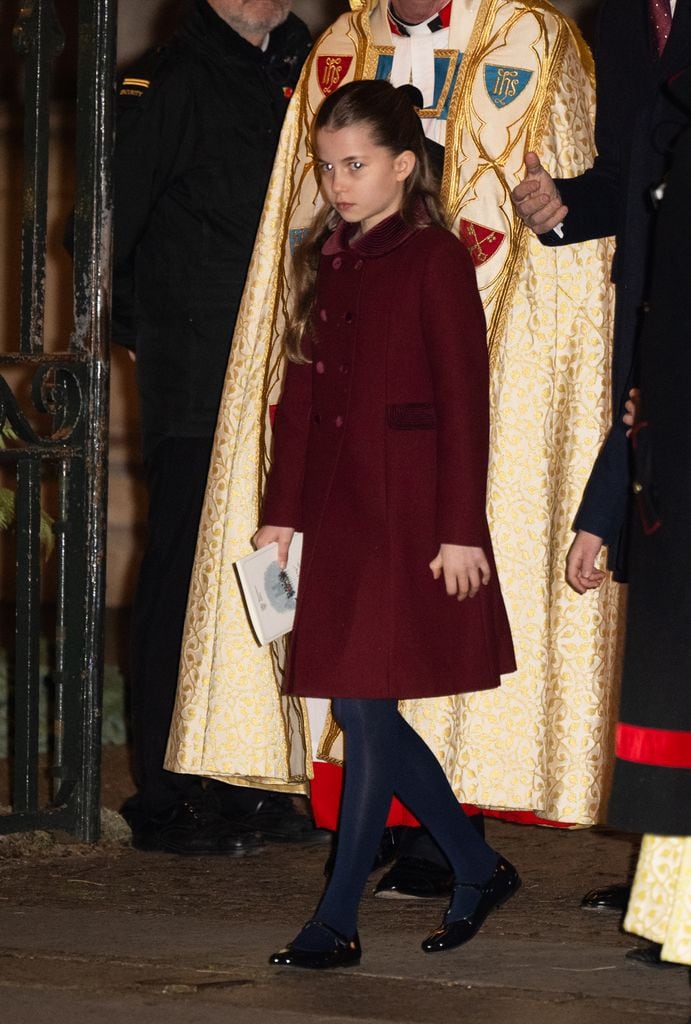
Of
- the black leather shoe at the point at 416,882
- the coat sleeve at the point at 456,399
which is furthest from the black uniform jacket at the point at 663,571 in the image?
the black leather shoe at the point at 416,882

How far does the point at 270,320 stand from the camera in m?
3.99

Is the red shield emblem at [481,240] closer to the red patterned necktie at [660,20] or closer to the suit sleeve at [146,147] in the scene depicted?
the red patterned necktie at [660,20]

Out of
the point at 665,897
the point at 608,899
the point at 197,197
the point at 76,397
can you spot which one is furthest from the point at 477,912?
the point at 197,197

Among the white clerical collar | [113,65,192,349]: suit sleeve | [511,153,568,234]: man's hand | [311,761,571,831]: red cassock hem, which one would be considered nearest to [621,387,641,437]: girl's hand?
[511,153,568,234]: man's hand

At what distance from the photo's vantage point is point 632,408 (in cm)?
299

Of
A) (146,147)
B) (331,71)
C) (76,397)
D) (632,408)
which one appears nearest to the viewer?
(632,408)

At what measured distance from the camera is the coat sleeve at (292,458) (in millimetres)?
3391

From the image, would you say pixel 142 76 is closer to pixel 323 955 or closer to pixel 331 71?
pixel 331 71

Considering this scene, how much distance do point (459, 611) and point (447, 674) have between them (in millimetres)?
119

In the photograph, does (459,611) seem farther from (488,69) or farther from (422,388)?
(488,69)

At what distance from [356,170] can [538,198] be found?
457mm

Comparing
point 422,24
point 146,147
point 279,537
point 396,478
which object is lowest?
point 279,537

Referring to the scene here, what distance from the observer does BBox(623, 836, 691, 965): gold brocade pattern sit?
106 inches

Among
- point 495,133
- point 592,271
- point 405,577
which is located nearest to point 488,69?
Answer: point 495,133
